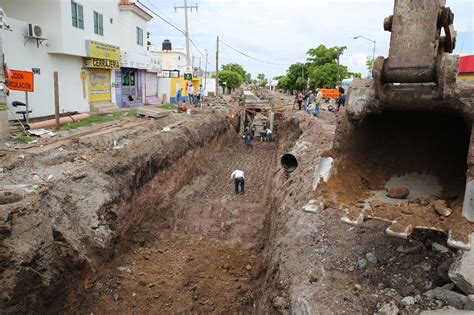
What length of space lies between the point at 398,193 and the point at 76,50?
56.9ft

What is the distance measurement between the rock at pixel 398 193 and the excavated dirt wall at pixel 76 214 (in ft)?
19.7

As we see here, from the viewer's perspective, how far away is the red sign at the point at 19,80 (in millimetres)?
12172

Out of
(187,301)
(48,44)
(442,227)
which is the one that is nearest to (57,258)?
(187,301)

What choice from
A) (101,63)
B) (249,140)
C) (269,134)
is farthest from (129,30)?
(269,134)

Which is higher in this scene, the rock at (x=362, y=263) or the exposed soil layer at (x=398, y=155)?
the exposed soil layer at (x=398, y=155)

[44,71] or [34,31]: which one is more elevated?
[34,31]

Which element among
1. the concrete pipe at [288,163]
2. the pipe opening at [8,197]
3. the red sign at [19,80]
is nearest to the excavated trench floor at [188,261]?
the concrete pipe at [288,163]

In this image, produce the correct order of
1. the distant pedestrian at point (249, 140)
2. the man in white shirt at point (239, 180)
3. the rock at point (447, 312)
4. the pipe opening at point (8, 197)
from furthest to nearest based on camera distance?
1. the distant pedestrian at point (249, 140)
2. the man in white shirt at point (239, 180)
3. the pipe opening at point (8, 197)
4. the rock at point (447, 312)

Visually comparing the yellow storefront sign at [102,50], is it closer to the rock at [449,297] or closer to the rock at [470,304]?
the rock at [449,297]

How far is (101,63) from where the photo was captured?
20.8m

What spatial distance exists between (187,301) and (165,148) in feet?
23.0

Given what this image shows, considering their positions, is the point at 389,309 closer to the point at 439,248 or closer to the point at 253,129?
the point at 439,248

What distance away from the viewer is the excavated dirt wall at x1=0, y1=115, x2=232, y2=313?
6.43 m

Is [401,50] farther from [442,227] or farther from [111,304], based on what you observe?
[111,304]
